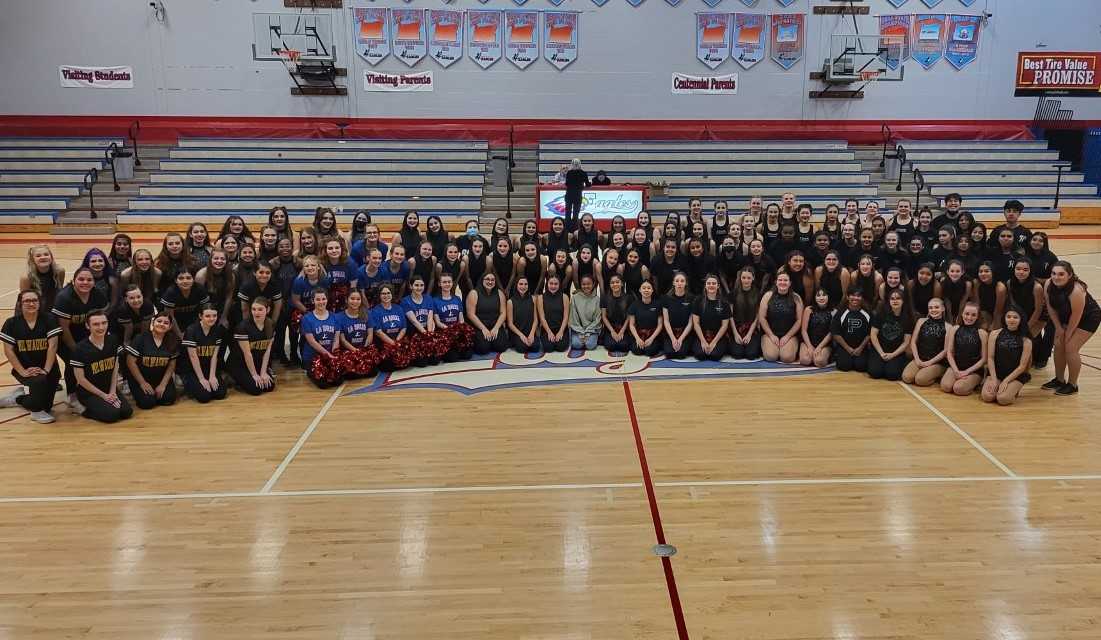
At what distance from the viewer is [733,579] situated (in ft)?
12.7

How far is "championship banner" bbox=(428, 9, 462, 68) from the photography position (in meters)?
18.7

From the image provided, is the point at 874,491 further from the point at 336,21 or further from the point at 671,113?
the point at 336,21

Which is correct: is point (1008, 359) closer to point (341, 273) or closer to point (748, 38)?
point (341, 273)

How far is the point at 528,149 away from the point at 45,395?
14.3 meters

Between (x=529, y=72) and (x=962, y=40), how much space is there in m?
11.4

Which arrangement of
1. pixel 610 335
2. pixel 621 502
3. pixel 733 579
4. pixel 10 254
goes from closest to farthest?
pixel 733 579 < pixel 621 502 < pixel 610 335 < pixel 10 254

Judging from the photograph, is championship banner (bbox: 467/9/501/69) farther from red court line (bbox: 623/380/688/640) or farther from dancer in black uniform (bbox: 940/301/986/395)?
dancer in black uniform (bbox: 940/301/986/395)

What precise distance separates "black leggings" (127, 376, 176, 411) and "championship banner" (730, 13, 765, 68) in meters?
16.9

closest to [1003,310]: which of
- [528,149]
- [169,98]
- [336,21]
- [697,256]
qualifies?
[697,256]

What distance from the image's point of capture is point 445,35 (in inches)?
739

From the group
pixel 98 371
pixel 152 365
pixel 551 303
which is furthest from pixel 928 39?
pixel 98 371

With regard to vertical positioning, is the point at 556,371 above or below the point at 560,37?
below

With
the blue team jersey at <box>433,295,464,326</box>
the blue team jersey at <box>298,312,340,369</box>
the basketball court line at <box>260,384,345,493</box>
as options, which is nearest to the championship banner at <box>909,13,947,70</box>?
the blue team jersey at <box>433,295,464,326</box>

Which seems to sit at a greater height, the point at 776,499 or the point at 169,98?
the point at 169,98
